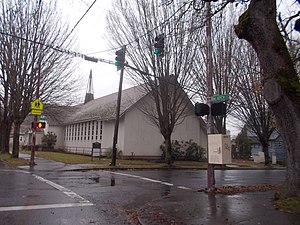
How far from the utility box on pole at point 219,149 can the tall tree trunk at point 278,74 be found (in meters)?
2.69

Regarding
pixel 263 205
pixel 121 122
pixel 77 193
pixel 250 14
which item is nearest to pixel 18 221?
pixel 77 193

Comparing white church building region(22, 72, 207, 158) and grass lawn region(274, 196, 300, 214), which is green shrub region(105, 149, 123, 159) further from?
grass lawn region(274, 196, 300, 214)

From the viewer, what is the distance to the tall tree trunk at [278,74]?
7.52 metres

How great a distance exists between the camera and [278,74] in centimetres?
757

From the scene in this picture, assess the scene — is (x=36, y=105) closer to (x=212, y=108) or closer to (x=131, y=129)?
(x=131, y=129)

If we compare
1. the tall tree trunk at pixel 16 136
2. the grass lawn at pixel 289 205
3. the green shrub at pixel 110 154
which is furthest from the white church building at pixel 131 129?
the grass lawn at pixel 289 205

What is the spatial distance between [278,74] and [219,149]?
361cm

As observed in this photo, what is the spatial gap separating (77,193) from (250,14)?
7405mm

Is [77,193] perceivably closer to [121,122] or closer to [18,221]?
[18,221]

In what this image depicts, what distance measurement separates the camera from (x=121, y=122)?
30.7 metres

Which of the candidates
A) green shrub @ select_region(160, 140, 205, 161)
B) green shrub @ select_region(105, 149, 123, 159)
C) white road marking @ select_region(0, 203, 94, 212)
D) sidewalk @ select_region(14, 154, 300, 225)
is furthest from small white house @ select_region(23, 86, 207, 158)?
white road marking @ select_region(0, 203, 94, 212)

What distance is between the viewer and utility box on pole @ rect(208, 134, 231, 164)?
10280mm

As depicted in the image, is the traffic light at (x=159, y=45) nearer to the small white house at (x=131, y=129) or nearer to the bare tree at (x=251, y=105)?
the bare tree at (x=251, y=105)

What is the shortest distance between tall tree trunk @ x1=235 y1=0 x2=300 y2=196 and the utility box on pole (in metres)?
2.69
